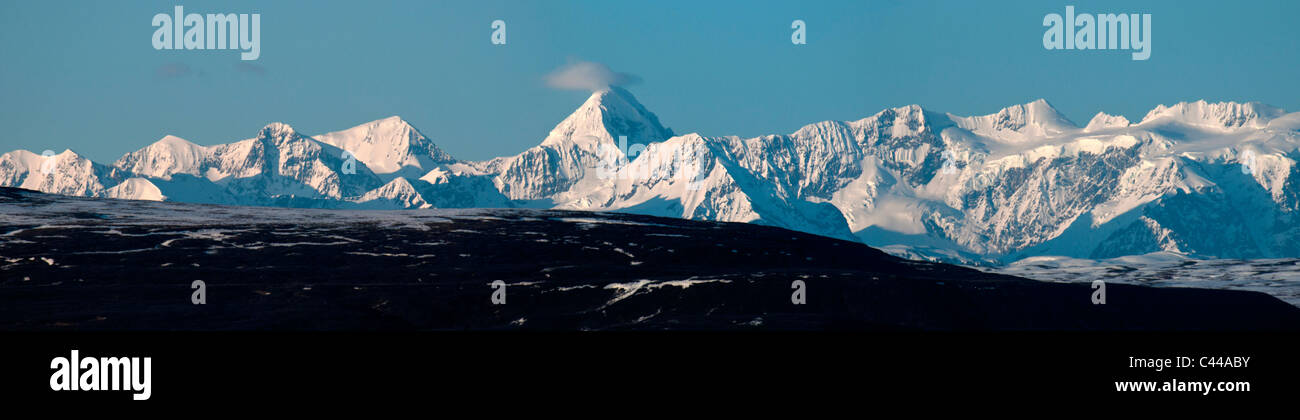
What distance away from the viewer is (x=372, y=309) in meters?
180

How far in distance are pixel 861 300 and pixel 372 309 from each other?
68.6 m
